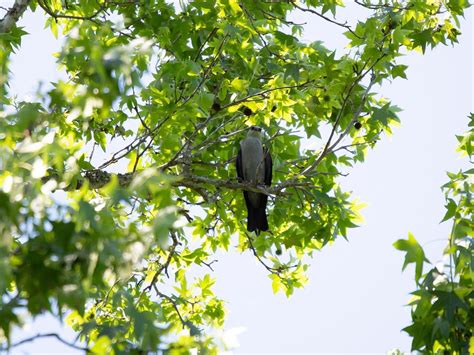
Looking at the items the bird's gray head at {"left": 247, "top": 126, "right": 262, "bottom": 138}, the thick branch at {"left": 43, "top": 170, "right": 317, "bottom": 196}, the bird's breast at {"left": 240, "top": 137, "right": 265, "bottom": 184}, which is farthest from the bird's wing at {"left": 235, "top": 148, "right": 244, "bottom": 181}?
the thick branch at {"left": 43, "top": 170, "right": 317, "bottom": 196}

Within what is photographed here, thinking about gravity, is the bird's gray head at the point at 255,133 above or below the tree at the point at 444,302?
above

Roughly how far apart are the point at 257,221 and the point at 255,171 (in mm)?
481

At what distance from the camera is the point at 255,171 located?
22.5 ft

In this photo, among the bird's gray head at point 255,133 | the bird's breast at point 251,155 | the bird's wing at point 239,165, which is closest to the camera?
the bird's wing at point 239,165

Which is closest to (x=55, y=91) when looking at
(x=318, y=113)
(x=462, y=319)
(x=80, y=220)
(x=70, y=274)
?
(x=80, y=220)

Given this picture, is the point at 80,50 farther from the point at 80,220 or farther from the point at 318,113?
the point at 318,113

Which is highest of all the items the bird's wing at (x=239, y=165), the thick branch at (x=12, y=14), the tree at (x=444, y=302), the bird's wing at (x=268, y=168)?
the thick branch at (x=12, y=14)

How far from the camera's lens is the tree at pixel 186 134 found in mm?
2266

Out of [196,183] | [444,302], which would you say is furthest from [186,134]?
[444,302]

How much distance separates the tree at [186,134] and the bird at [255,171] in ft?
0.36

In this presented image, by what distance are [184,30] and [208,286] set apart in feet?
6.99

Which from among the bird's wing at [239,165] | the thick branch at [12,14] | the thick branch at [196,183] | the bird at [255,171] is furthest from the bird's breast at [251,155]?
the thick branch at [12,14]

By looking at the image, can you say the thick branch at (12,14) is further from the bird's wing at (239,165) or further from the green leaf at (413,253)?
the green leaf at (413,253)

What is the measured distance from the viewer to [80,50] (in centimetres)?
235
